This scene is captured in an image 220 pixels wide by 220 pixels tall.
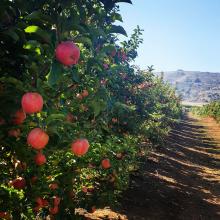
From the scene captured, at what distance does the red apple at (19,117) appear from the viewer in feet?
8.57

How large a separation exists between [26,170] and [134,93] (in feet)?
24.1

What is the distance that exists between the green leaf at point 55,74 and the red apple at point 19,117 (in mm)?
640

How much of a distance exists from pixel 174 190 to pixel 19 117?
853 cm

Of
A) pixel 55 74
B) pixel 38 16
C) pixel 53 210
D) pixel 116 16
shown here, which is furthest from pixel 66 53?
pixel 53 210

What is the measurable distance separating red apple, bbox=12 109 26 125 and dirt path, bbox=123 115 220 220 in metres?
5.32

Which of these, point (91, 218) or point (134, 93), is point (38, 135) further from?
point (134, 93)

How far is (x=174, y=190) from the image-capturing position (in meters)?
10.4

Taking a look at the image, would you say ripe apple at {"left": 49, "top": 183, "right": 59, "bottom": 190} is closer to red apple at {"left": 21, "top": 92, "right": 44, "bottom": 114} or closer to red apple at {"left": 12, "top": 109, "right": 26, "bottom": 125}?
red apple at {"left": 12, "top": 109, "right": 26, "bottom": 125}

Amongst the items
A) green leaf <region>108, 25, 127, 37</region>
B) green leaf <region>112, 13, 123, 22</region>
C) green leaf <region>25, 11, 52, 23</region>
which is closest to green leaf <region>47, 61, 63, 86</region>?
green leaf <region>25, 11, 52, 23</region>

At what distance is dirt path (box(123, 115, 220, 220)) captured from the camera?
27.1 feet

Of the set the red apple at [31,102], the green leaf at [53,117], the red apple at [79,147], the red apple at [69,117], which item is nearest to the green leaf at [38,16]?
the red apple at [31,102]

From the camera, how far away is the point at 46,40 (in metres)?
2.32

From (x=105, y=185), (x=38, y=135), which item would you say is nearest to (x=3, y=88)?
(x=38, y=135)

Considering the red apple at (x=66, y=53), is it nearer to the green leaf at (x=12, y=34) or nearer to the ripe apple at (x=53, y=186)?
the green leaf at (x=12, y=34)
